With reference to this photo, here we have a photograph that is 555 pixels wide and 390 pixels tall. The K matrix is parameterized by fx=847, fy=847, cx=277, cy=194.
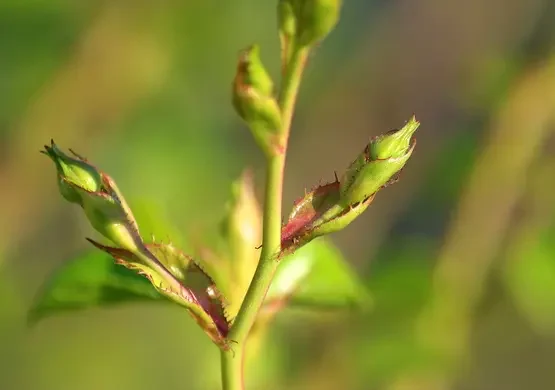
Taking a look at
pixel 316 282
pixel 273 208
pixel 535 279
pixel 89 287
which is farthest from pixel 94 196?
pixel 535 279

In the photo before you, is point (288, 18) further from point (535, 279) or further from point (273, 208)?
point (535, 279)

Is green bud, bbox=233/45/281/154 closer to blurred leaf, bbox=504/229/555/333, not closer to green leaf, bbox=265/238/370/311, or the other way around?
green leaf, bbox=265/238/370/311

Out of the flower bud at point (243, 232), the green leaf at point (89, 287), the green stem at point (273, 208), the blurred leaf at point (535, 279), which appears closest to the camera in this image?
the green stem at point (273, 208)

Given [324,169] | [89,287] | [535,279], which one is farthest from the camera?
[324,169]

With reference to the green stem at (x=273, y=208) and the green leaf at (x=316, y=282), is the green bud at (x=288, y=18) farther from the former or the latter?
the green leaf at (x=316, y=282)

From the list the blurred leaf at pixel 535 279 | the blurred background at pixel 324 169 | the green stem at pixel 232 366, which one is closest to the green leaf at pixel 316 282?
the blurred background at pixel 324 169

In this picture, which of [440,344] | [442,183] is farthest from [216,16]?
[440,344]

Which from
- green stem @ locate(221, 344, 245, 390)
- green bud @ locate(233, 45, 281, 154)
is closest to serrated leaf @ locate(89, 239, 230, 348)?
green stem @ locate(221, 344, 245, 390)
